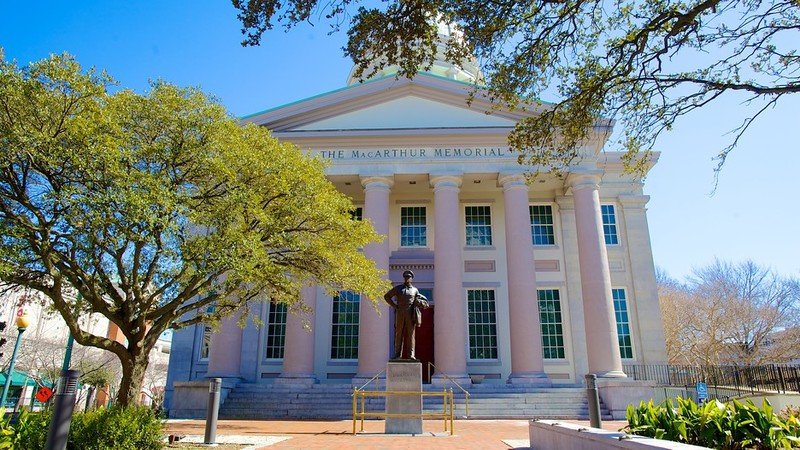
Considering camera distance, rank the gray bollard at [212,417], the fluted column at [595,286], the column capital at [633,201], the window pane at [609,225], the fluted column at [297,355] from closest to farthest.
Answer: the gray bollard at [212,417]
the fluted column at [595,286]
the fluted column at [297,355]
the window pane at [609,225]
the column capital at [633,201]

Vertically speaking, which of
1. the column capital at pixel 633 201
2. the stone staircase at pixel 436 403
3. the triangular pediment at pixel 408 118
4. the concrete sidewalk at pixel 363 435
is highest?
the triangular pediment at pixel 408 118

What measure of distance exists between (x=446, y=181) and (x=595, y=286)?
21.9ft

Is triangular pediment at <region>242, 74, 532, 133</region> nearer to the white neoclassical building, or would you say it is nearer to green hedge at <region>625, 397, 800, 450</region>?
the white neoclassical building

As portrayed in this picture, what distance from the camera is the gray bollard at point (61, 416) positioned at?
557cm

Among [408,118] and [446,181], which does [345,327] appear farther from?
[408,118]

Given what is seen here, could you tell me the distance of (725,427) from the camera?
5469 millimetres

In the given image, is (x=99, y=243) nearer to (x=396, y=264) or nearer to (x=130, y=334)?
(x=130, y=334)

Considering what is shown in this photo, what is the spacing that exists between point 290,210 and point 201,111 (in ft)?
8.46

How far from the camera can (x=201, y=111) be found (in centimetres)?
1040

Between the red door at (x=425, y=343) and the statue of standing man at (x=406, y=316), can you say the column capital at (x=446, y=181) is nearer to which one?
the red door at (x=425, y=343)

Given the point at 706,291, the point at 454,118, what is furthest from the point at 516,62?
the point at 706,291

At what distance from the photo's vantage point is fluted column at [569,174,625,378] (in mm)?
18062

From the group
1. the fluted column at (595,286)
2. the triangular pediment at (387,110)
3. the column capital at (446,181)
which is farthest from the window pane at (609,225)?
the column capital at (446,181)

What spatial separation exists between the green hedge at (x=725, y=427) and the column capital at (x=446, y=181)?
14.5 metres
